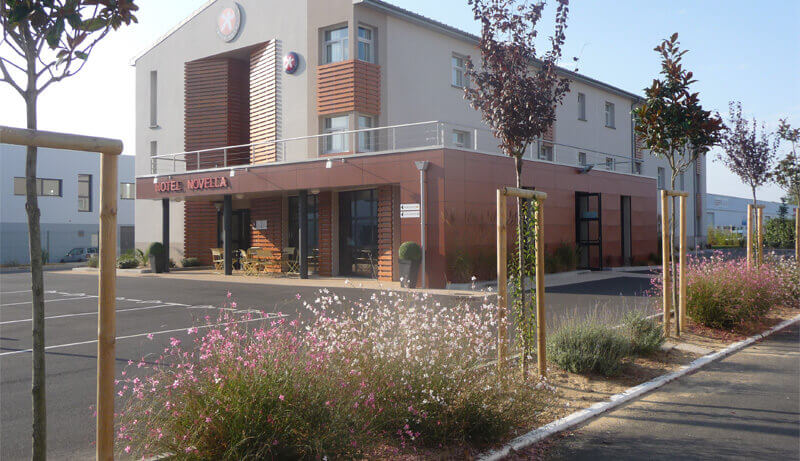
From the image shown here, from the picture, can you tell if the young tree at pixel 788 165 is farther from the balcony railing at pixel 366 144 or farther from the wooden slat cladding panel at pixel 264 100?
the wooden slat cladding panel at pixel 264 100

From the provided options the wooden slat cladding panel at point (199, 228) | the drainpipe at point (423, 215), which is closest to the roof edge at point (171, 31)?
the wooden slat cladding panel at point (199, 228)

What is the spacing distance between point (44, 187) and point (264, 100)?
25979 mm

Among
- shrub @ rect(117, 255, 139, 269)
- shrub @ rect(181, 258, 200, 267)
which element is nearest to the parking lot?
shrub @ rect(181, 258, 200, 267)

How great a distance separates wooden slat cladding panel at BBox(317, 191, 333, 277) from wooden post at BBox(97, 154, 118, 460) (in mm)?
19249

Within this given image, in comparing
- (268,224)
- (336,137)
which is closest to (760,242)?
(336,137)

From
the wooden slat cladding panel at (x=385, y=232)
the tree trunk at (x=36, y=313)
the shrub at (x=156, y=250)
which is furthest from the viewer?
the shrub at (x=156, y=250)

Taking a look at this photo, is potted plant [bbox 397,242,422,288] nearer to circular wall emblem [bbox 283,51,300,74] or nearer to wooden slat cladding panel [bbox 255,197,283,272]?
wooden slat cladding panel [bbox 255,197,283,272]

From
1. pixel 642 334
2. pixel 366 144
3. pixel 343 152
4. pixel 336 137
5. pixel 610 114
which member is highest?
pixel 610 114

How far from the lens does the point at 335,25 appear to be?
2183cm

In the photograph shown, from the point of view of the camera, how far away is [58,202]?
42.4 m

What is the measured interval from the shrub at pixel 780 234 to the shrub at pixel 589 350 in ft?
115

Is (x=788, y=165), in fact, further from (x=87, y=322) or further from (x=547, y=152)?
(x=87, y=322)

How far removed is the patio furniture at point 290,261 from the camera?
23406 millimetres

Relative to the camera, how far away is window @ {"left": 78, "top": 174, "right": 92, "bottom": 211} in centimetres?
4369
